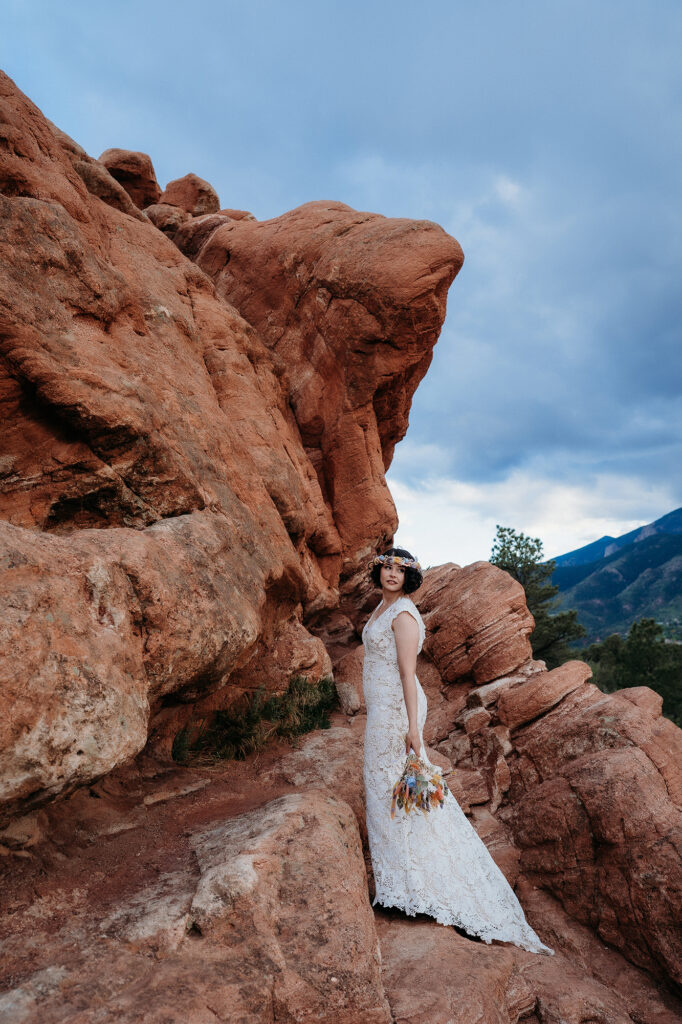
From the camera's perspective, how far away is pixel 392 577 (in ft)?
18.4

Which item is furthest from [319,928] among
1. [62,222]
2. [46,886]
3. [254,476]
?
[62,222]

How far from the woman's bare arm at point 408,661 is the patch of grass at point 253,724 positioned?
9.64ft

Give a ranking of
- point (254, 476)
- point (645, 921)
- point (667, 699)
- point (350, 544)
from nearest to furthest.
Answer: point (645, 921) < point (254, 476) < point (350, 544) < point (667, 699)

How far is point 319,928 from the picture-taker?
12.0ft

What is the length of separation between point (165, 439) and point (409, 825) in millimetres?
4694

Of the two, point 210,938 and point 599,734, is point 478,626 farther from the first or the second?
point 210,938

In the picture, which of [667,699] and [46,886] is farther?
[667,699]

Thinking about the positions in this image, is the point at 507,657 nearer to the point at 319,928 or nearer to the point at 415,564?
the point at 415,564

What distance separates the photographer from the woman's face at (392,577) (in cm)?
560

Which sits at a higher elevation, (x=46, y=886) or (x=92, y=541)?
(x=92, y=541)

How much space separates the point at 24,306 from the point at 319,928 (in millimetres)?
6008

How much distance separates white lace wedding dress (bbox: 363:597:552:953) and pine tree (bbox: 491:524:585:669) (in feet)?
67.6

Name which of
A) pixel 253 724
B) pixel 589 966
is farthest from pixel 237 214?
pixel 589 966

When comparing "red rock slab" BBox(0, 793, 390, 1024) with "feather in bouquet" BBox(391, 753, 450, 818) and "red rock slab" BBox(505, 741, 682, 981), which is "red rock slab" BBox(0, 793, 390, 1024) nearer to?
"feather in bouquet" BBox(391, 753, 450, 818)
